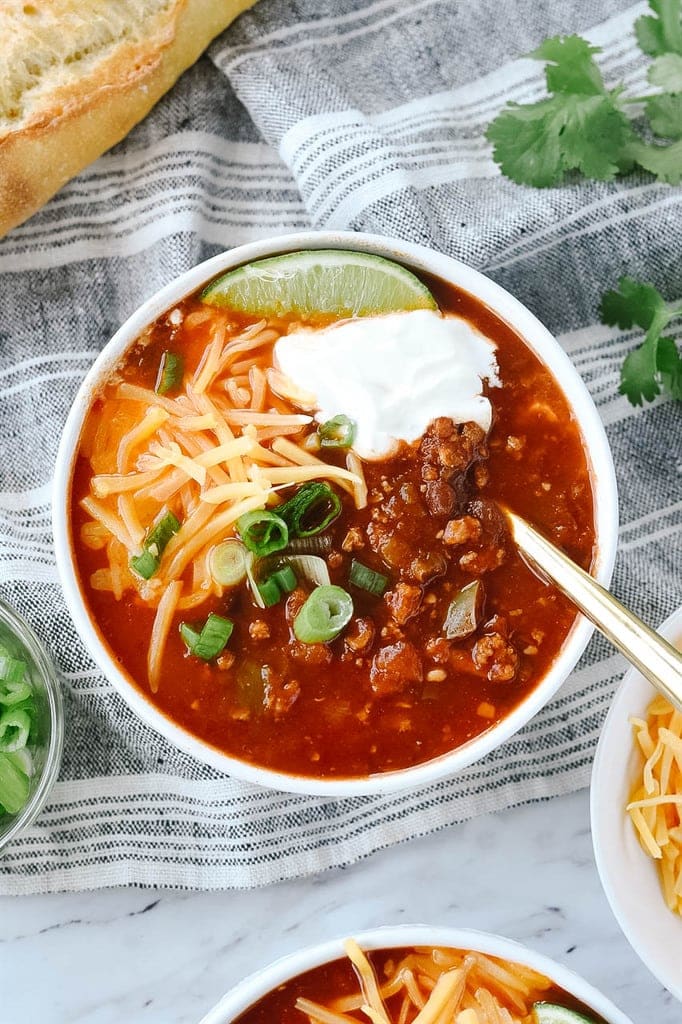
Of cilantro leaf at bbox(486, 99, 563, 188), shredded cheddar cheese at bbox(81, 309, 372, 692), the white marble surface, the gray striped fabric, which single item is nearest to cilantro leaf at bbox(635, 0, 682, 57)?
the gray striped fabric

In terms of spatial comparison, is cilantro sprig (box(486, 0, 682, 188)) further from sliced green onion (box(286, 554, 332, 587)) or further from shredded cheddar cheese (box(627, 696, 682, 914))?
shredded cheddar cheese (box(627, 696, 682, 914))

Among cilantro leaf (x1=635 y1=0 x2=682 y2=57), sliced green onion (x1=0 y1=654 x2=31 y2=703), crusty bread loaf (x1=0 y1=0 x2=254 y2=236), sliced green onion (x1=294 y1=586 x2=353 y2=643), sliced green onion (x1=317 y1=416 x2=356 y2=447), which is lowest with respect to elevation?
sliced green onion (x1=0 y1=654 x2=31 y2=703)

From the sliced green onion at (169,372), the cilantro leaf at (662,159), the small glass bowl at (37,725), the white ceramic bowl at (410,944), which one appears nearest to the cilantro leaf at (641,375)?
the cilantro leaf at (662,159)

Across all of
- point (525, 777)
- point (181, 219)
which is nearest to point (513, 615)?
point (525, 777)

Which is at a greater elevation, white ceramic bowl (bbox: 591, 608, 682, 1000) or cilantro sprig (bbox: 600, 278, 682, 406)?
cilantro sprig (bbox: 600, 278, 682, 406)

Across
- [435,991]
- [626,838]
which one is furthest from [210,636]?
[626,838]
